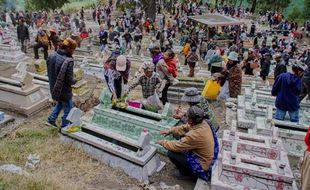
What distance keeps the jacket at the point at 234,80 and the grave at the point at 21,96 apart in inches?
181

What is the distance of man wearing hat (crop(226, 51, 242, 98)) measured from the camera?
8857mm

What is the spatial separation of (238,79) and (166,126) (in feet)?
11.8

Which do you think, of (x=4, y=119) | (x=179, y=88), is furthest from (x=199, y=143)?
(x=179, y=88)

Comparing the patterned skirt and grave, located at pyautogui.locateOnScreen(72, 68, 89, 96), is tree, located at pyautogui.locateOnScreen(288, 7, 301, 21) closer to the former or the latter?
grave, located at pyautogui.locateOnScreen(72, 68, 89, 96)

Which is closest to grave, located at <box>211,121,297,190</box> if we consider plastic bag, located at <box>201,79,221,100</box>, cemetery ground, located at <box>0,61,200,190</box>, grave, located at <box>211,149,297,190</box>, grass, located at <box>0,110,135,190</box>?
grave, located at <box>211,149,297,190</box>

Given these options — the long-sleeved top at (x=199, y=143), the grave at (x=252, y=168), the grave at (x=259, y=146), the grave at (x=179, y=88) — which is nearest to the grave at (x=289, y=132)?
the grave at (x=259, y=146)

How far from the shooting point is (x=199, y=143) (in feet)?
16.3

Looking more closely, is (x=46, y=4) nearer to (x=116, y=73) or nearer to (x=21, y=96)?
(x=21, y=96)

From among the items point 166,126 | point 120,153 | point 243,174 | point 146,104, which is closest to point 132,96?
point 146,104

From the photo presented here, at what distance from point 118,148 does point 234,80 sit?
178 inches

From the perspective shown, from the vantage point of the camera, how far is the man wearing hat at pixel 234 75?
29.1ft

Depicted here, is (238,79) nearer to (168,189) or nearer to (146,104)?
(146,104)

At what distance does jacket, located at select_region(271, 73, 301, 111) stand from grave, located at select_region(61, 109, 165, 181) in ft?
9.14

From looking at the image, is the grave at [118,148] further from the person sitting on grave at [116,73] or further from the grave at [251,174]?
the person sitting on grave at [116,73]
